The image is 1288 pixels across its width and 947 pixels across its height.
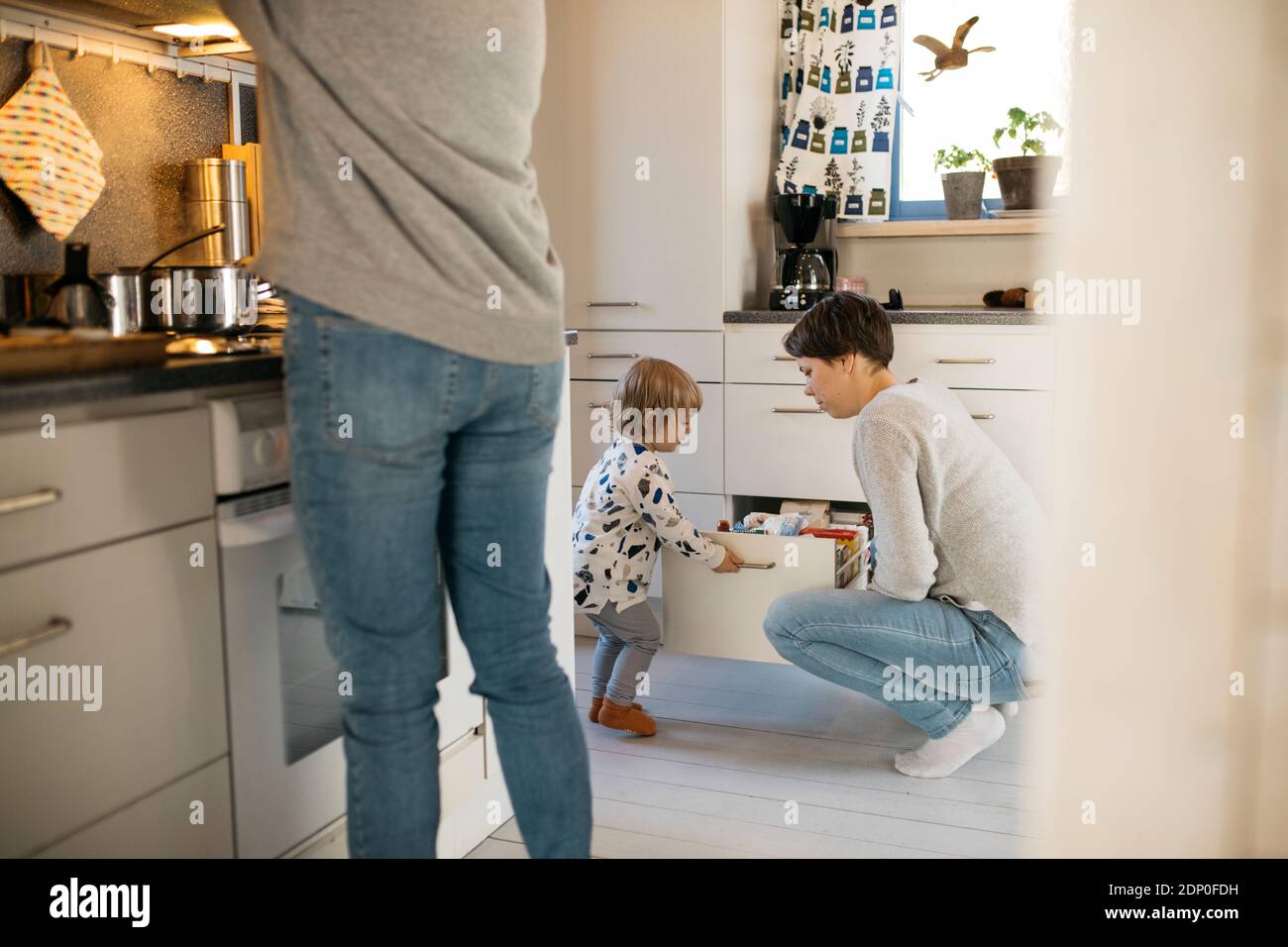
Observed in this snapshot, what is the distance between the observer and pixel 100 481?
50.4 inches

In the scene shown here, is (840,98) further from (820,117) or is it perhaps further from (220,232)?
(220,232)

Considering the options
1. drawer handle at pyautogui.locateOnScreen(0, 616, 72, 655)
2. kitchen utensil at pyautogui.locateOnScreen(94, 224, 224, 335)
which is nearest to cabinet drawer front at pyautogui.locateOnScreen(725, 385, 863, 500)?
kitchen utensil at pyautogui.locateOnScreen(94, 224, 224, 335)

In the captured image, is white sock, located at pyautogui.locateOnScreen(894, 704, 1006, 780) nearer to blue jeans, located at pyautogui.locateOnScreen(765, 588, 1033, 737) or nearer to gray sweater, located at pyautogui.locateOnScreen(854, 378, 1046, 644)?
blue jeans, located at pyautogui.locateOnScreen(765, 588, 1033, 737)

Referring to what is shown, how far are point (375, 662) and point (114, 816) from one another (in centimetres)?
34

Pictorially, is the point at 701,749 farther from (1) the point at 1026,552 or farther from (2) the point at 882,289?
(2) the point at 882,289

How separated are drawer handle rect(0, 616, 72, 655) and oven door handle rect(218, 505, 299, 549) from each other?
22cm

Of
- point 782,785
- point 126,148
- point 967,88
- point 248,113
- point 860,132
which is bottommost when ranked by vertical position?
point 782,785

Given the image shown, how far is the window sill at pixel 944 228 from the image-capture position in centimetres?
330

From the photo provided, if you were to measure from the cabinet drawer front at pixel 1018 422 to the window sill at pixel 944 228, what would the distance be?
0.55 m

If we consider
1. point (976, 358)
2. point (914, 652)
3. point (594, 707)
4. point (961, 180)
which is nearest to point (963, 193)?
point (961, 180)

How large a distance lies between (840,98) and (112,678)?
109 inches

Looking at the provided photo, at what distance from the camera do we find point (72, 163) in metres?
1.90

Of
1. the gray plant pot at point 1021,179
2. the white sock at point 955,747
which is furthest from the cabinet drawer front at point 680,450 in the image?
the white sock at point 955,747
